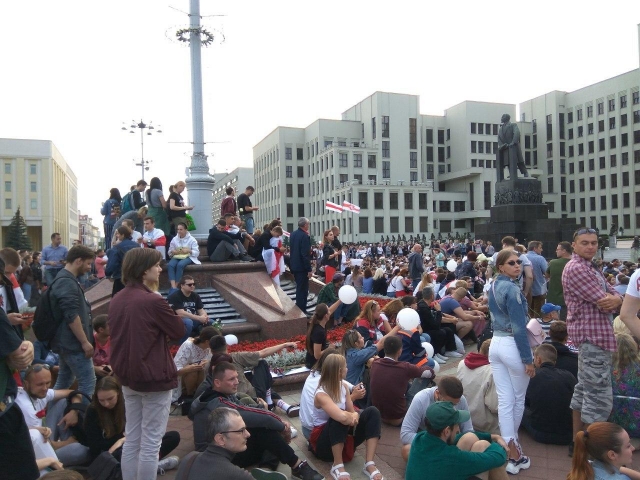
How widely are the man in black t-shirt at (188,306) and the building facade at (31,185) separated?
75.4 m

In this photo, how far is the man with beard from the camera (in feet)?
10.6

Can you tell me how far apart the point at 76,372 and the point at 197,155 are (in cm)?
979

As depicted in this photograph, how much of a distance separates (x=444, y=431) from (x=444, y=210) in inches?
2792

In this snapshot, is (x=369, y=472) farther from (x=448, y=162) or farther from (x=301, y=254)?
(x=448, y=162)

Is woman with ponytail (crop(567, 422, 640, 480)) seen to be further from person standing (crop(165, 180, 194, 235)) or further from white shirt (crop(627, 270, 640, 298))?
person standing (crop(165, 180, 194, 235))

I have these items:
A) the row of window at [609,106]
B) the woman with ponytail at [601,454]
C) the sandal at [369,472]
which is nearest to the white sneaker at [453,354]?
the sandal at [369,472]

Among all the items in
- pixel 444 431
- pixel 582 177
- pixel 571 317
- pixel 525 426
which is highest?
pixel 582 177

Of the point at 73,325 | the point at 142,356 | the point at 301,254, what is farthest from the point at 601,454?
the point at 301,254

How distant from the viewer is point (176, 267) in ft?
33.5

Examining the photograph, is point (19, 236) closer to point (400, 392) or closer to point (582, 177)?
point (400, 392)

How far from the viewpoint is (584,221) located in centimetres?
6881

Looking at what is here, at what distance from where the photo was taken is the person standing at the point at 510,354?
14.4 ft

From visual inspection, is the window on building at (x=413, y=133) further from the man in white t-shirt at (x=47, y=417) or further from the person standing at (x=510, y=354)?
the man in white t-shirt at (x=47, y=417)

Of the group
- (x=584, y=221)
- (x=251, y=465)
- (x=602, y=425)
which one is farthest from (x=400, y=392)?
(x=584, y=221)
